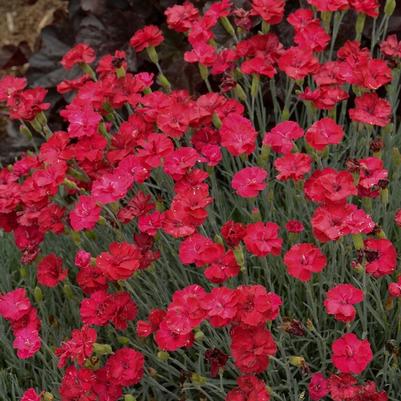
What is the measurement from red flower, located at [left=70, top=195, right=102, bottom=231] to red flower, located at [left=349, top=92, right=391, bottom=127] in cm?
48

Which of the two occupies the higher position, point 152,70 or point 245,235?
point 245,235

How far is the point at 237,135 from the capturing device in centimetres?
139

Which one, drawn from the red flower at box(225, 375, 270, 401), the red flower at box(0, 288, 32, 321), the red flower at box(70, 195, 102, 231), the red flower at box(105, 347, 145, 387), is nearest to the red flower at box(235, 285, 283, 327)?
the red flower at box(225, 375, 270, 401)

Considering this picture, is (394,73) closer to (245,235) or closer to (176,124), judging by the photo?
(176,124)

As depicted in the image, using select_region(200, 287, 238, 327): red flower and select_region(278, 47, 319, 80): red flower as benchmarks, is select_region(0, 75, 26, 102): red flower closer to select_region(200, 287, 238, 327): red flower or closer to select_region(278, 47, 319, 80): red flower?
select_region(278, 47, 319, 80): red flower

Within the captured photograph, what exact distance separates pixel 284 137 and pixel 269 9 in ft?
1.17

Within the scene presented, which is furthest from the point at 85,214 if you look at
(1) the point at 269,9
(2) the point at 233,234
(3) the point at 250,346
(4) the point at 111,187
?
(1) the point at 269,9

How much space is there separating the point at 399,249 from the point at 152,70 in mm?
1094

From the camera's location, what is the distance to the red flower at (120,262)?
1.22 m

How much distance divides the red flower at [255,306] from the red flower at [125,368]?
21 centimetres

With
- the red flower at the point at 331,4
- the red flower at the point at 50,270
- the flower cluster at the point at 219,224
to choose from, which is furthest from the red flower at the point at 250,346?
the red flower at the point at 331,4

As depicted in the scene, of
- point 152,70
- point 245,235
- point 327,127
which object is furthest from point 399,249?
point 152,70

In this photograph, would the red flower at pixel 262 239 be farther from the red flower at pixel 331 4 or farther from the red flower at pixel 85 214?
the red flower at pixel 331 4

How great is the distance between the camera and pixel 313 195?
121cm
